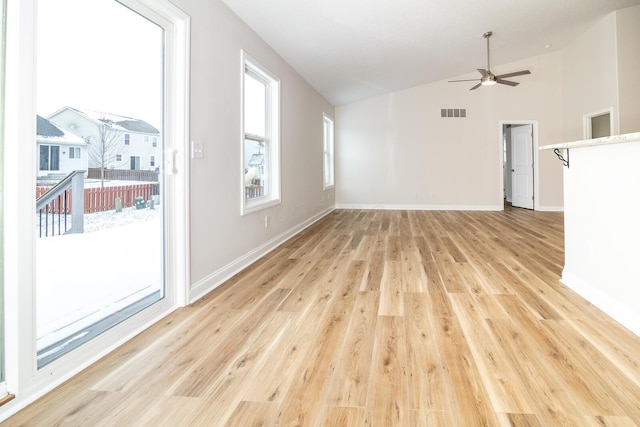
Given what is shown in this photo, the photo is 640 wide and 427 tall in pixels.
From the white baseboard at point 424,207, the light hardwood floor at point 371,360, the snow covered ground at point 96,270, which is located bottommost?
the light hardwood floor at point 371,360

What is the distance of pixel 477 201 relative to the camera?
28.9 ft

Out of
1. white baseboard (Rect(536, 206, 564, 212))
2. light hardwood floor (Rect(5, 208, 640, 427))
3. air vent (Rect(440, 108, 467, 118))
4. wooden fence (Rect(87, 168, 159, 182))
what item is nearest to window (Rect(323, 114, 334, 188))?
air vent (Rect(440, 108, 467, 118))

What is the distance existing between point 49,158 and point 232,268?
1.93 metres

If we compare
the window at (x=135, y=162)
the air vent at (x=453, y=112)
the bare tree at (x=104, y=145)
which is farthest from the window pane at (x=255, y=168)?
the air vent at (x=453, y=112)

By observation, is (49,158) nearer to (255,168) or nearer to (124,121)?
(124,121)

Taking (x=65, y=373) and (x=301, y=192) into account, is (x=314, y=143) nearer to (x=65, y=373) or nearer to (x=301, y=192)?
(x=301, y=192)

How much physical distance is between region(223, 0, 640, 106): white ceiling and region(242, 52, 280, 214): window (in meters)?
0.46

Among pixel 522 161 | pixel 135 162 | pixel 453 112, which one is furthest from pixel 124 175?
→ pixel 522 161

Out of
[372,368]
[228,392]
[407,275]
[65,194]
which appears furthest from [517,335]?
[65,194]

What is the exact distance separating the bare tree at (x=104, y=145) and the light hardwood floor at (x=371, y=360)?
959 mm

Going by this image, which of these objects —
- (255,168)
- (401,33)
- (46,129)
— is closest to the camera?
(46,129)

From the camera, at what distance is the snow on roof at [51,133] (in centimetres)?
159

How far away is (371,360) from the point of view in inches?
70.9

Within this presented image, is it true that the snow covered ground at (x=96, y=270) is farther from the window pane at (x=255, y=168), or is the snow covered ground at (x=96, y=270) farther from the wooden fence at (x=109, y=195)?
the window pane at (x=255, y=168)
